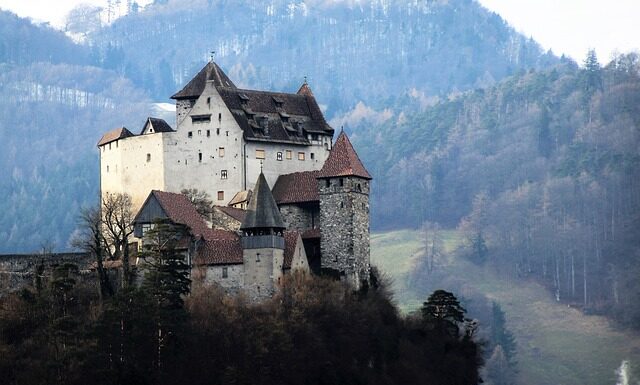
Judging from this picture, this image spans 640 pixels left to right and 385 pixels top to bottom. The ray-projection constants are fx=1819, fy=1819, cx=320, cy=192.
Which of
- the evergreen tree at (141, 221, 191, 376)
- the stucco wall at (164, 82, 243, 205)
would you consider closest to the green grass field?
the stucco wall at (164, 82, 243, 205)

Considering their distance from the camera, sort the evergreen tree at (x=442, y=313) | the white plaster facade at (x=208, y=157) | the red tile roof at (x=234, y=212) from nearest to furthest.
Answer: the red tile roof at (x=234, y=212), the evergreen tree at (x=442, y=313), the white plaster facade at (x=208, y=157)

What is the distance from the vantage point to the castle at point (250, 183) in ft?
308

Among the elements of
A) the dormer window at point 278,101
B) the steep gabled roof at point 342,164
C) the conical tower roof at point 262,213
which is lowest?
the conical tower roof at point 262,213

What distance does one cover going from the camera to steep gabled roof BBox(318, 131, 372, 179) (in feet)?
323

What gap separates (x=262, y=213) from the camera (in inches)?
3696

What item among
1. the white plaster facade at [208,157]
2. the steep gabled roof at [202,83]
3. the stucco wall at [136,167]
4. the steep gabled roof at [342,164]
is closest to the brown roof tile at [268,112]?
the steep gabled roof at [202,83]

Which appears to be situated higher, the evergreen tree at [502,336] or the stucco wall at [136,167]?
the stucco wall at [136,167]

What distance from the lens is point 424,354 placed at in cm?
9919

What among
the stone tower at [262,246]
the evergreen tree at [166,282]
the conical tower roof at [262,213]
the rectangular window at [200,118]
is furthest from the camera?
the rectangular window at [200,118]

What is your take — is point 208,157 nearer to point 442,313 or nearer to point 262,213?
point 262,213

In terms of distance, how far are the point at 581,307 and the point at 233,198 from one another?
82186 millimetres

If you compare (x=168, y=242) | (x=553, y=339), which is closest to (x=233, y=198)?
(x=168, y=242)

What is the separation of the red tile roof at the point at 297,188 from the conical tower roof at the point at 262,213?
6.22m

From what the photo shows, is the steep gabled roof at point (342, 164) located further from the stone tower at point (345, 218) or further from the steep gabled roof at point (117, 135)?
the steep gabled roof at point (117, 135)
